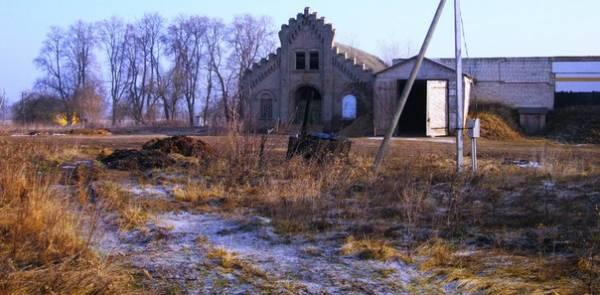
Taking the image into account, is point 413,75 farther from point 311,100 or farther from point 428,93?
point 311,100

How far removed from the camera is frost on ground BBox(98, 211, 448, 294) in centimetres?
607

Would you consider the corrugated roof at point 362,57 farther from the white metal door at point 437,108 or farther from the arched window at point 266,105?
the white metal door at point 437,108

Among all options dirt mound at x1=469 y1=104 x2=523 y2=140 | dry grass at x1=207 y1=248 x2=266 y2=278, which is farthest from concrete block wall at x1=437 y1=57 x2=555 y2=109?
dry grass at x1=207 y1=248 x2=266 y2=278

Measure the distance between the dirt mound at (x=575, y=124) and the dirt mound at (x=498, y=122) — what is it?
194 cm

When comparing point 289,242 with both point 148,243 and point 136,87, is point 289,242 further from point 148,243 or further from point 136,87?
point 136,87

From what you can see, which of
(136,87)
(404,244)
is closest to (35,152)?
(404,244)

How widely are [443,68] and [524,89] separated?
715cm

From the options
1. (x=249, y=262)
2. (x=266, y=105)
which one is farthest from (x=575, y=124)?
(x=249, y=262)

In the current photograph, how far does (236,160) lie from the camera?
44.5 feet

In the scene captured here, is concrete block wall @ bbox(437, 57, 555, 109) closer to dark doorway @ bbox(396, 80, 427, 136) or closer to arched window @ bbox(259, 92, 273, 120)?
dark doorway @ bbox(396, 80, 427, 136)

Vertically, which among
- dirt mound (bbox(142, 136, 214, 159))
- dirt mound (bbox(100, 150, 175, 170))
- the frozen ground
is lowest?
the frozen ground

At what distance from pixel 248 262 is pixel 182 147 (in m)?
10.6

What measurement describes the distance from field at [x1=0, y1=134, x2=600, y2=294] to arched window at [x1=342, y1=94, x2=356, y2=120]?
32677 mm

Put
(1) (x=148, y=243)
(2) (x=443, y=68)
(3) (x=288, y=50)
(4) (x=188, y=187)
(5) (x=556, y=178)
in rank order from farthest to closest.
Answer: (3) (x=288, y=50) < (2) (x=443, y=68) < (5) (x=556, y=178) < (4) (x=188, y=187) < (1) (x=148, y=243)
